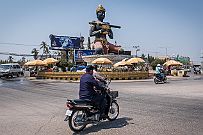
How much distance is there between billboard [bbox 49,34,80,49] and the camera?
62.4 metres

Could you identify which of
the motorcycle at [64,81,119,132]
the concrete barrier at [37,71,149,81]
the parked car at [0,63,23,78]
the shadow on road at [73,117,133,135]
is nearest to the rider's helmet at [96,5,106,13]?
the parked car at [0,63,23,78]

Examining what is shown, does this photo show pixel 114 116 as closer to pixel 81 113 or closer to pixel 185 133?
pixel 81 113

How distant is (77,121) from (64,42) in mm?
57552

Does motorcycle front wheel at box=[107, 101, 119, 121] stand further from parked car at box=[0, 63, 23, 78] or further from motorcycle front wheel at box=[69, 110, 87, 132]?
parked car at box=[0, 63, 23, 78]

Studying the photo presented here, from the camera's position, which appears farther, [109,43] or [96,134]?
[109,43]

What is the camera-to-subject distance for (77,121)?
7.00 metres

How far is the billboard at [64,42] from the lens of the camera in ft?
205

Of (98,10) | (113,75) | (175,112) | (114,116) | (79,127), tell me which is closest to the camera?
(79,127)

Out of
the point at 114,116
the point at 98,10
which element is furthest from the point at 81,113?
the point at 98,10

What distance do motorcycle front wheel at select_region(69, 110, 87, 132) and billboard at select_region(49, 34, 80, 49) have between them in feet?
185

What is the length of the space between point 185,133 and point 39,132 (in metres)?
3.37

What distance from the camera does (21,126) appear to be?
7602 millimetres

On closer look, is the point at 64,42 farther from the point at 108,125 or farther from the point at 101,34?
the point at 108,125

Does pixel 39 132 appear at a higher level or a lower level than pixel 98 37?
lower
